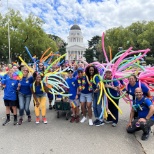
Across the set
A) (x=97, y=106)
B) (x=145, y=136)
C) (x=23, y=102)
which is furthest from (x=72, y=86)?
(x=145, y=136)

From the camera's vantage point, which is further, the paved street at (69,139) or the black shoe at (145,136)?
the black shoe at (145,136)

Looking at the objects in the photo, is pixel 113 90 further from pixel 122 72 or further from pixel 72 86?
pixel 72 86

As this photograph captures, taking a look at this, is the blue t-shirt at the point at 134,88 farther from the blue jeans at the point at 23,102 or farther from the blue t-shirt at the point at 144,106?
the blue jeans at the point at 23,102

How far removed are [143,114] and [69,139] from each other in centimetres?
173

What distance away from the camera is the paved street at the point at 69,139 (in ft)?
12.9

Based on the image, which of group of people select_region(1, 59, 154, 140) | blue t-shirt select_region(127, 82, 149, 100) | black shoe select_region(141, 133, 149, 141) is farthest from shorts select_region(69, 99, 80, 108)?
black shoe select_region(141, 133, 149, 141)

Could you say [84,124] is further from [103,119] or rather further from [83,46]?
[83,46]

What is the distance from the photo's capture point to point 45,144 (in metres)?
4.20

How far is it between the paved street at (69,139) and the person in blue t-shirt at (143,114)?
19 cm

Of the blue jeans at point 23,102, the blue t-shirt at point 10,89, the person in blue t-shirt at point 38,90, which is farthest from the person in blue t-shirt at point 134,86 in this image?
the blue t-shirt at point 10,89

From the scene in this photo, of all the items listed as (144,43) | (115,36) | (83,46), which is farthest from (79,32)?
(144,43)

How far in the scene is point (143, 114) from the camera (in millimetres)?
4637

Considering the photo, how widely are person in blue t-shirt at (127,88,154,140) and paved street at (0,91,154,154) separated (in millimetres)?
194

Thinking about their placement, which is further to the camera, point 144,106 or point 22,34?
point 22,34
